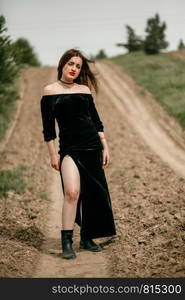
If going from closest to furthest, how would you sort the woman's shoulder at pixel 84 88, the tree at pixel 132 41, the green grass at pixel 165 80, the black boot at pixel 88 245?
the woman's shoulder at pixel 84 88
the black boot at pixel 88 245
the green grass at pixel 165 80
the tree at pixel 132 41

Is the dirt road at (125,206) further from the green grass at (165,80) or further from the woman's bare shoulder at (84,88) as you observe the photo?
the woman's bare shoulder at (84,88)

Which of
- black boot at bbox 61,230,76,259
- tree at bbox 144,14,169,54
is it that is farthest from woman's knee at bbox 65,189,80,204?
tree at bbox 144,14,169,54

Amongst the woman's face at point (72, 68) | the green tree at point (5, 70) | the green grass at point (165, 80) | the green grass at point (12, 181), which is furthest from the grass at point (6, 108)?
the woman's face at point (72, 68)

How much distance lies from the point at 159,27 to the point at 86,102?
29.9 m

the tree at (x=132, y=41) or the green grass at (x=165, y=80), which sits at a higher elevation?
the tree at (x=132, y=41)

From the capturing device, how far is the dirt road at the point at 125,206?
477cm

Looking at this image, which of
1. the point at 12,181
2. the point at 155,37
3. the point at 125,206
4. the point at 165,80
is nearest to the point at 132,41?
the point at 155,37

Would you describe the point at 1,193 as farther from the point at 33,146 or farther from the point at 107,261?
the point at 33,146

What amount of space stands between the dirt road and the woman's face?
2.29m

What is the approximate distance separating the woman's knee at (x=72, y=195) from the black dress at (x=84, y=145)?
9.3 inches

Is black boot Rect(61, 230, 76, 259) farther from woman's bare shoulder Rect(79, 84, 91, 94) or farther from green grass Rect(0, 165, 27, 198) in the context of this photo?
green grass Rect(0, 165, 27, 198)

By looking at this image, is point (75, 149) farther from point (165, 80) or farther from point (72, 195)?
point (165, 80)

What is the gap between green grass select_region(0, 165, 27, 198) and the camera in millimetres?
8774

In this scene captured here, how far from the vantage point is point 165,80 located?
22938mm
